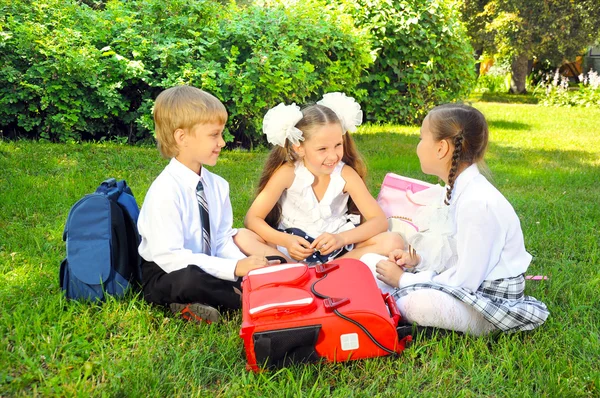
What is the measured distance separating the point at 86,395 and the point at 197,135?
146 centimetres

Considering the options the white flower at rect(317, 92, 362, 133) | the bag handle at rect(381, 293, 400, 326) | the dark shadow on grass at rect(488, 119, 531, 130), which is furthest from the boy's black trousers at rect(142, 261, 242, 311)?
the dark shadow on grass at rect(488, 119, 531, 130)

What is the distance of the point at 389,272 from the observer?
3092mm

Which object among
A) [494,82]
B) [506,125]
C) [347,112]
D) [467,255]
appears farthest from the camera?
[494,82]

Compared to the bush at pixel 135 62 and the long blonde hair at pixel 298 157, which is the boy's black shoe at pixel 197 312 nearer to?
the long blonde hair at pixel 298 157

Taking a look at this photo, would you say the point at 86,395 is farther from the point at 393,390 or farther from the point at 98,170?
the point at 98,170

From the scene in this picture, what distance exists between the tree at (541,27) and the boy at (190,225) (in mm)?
14850

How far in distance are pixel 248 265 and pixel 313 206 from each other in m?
0.87

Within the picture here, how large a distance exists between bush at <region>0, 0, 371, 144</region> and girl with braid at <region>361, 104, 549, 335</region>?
369 centimetres

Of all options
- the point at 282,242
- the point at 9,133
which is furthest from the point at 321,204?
the point at 9,133

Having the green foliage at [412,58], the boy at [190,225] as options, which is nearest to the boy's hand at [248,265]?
the boy at [190,225]

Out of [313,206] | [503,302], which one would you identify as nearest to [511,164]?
[313,206]

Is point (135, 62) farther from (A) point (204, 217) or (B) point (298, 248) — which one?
(B) point (298, 248)

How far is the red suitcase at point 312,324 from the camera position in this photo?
242 cm

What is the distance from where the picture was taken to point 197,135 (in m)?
3.22
